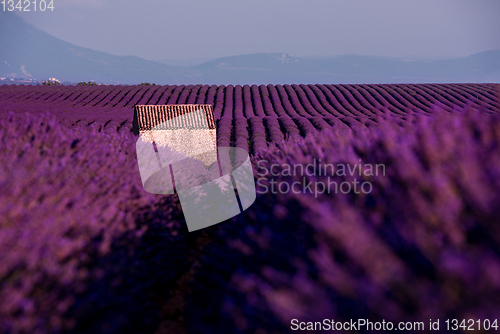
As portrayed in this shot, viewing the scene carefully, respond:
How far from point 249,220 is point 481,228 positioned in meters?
2.64

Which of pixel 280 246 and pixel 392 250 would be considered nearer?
pixel 392 250

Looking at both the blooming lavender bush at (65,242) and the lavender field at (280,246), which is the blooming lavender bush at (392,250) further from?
the blooming lavender bush at (65,242)

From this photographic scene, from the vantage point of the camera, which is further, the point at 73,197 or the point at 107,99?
the point at 107,99

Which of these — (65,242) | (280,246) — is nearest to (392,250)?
(280,246)

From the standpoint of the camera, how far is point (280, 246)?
254 cm

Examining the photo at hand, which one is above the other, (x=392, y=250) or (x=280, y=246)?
(x=392, y=250)

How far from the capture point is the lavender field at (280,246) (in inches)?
61.5

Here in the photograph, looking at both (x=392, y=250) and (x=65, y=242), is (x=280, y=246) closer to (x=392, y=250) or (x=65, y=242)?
(x=392, y=250)

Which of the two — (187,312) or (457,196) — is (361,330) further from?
(187,312)

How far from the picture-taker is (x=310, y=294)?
5.73 ft

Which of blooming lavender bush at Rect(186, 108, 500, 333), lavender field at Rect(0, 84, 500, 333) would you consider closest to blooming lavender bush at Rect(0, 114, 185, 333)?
lavender field at Rect(0, 84, 500, 333)

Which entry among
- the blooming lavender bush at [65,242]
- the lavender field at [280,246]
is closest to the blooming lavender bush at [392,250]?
the lavender field at [280,246]

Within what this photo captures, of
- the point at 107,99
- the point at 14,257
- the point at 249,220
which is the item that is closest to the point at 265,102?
the point at 107,99

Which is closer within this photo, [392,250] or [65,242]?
[392,250]
